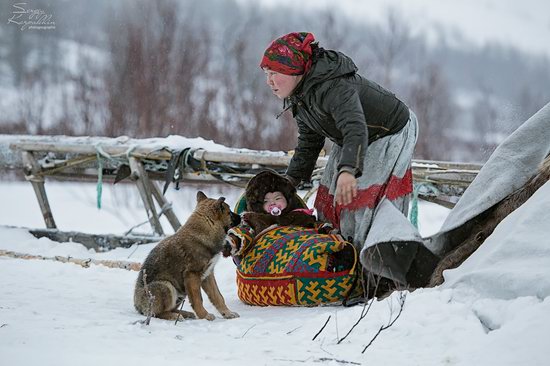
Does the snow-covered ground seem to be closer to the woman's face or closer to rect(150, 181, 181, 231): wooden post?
the woman's face

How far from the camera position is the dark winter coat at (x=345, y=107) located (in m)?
4.13

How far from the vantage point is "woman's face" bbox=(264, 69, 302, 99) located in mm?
4477

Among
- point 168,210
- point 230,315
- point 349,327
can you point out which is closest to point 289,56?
point 230,315

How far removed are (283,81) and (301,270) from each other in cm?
122

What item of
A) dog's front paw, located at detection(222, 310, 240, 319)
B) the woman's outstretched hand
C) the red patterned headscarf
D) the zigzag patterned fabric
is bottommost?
dog's front paw, located at detection(222, 310, 240, 319)

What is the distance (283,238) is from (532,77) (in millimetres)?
35376

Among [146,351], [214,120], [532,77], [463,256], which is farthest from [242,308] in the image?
[532,77]

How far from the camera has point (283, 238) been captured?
4695mm

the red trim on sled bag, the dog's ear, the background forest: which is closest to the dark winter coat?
the red trim on sled bag

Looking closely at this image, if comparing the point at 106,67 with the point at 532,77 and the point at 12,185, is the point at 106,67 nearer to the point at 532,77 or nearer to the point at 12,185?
the point at 12,185

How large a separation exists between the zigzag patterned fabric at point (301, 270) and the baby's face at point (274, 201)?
1.40 ft

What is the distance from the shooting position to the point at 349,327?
3270 mm

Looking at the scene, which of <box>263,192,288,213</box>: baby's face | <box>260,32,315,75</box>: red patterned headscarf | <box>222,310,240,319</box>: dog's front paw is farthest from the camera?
<box>263,192,288,213</box>: baby's face

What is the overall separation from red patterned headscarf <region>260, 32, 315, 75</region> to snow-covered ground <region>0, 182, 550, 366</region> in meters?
1.52
